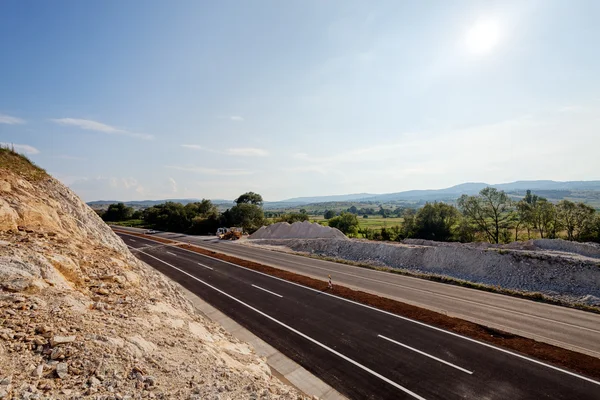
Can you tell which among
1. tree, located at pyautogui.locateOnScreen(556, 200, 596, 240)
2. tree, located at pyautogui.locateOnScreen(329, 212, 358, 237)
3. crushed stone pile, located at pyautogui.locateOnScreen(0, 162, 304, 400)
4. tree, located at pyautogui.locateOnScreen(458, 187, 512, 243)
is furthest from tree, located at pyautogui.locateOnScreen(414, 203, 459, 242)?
crushed stone pile, located at pyautogui.locateOnScreen(0, 162, 304, 400)

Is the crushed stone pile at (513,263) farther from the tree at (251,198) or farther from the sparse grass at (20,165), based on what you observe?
the tree at (251,198)

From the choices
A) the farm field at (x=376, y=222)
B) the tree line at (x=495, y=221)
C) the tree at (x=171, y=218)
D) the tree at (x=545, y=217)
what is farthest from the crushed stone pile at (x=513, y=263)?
the tree at (x=171, y=218)

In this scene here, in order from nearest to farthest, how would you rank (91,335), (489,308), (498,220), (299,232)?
(91,335)
(489,308)
(498,220)
(299,232)

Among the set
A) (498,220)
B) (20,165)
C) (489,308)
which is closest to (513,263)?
(489,308)

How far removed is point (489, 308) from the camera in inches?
727

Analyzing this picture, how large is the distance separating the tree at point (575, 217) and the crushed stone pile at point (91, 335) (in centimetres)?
4754

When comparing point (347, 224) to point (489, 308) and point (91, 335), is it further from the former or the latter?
point (91, 335)

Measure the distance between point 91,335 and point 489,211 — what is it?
51.2 meters

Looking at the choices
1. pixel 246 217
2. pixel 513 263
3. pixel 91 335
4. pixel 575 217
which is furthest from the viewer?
pixel 246 217

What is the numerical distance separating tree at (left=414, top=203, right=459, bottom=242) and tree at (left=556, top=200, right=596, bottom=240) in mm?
13237

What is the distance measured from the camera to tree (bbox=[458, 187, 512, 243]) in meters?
43.8

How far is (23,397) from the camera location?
17.0ft

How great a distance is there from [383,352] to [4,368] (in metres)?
12.9

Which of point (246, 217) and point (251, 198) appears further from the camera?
point (251, 198)
